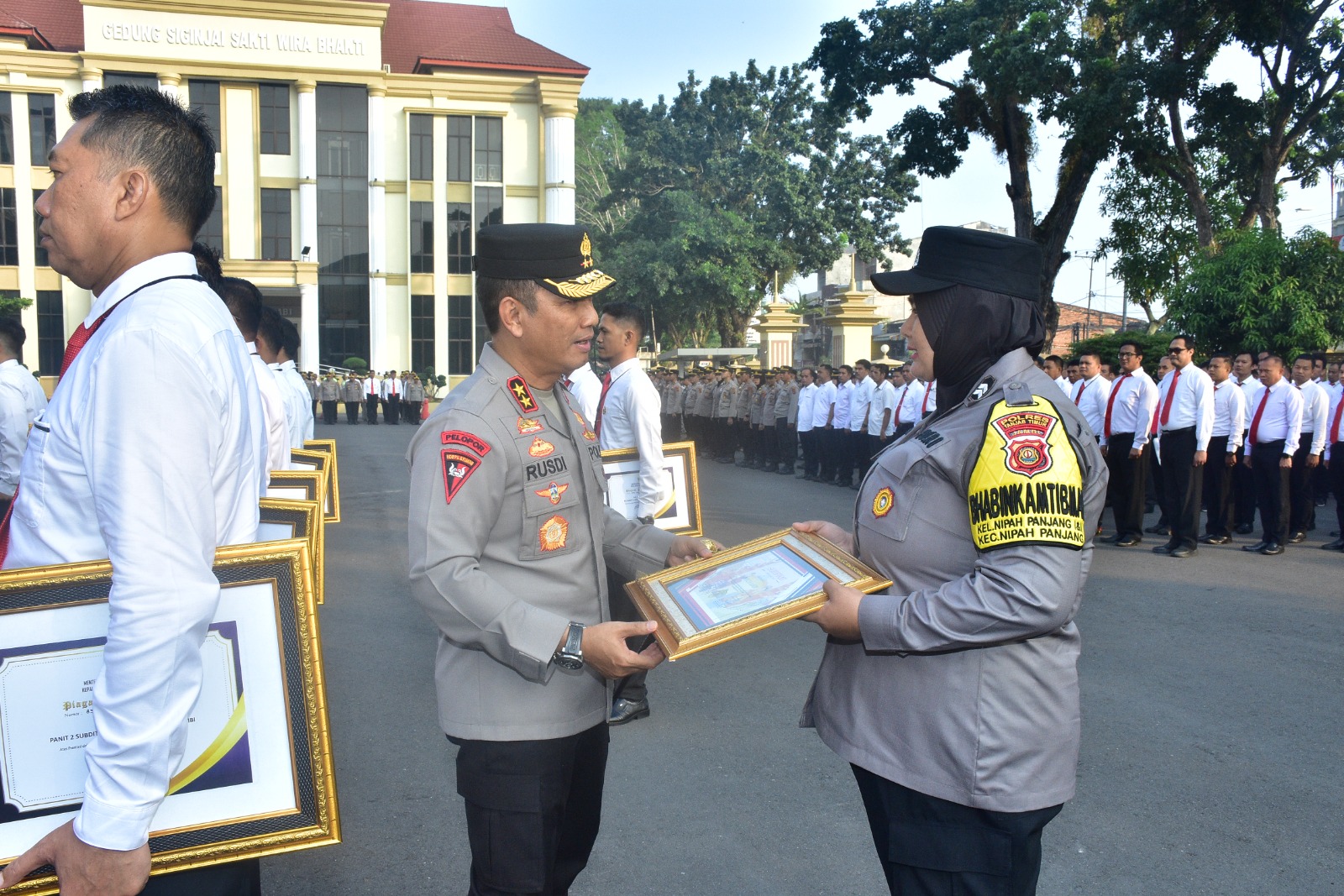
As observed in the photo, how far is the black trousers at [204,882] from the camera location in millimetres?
1650

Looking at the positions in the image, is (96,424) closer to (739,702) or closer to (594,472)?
(594,472)

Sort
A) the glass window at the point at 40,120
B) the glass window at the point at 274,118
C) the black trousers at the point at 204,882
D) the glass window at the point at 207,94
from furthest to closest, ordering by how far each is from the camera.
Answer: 1. the glass window at the point at 274,118
2. the glass window at the point at 207,94
3. the glass window at the point at 40,120
4. the black trousers at the point at 204,882

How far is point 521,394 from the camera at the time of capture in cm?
226

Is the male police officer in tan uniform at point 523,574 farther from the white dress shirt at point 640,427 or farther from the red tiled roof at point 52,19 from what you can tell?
the red tiled roof at point 52,19

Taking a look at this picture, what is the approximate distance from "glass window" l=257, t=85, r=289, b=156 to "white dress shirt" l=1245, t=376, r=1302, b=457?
37290 millimetres

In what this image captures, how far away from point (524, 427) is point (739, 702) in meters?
3.24

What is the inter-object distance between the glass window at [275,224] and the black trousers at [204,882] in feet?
137

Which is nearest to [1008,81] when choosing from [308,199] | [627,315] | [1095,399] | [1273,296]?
[1273,296]

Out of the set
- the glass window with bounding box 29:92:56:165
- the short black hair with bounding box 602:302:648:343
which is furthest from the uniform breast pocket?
the glass window with bounding box 29:92:56:165

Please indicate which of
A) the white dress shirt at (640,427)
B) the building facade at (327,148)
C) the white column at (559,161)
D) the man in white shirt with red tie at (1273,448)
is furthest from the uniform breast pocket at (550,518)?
the white column at (559,161)

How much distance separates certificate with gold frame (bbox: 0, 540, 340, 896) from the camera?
1.55 m

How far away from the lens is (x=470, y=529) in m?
2.07

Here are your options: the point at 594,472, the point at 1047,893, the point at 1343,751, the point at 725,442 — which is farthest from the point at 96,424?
the point at 725,442

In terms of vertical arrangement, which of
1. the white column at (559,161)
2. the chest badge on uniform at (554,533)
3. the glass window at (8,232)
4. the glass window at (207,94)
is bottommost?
the chest badge on uniform at (554,533)
